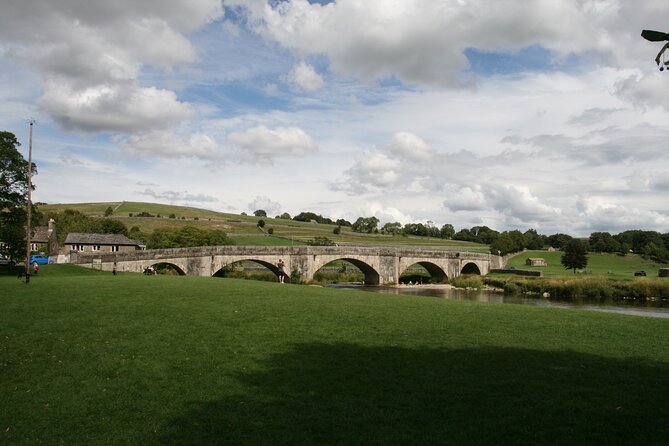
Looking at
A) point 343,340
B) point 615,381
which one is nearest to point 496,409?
point 615,381

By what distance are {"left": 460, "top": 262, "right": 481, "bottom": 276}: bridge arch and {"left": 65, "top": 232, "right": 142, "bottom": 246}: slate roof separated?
1916 inches

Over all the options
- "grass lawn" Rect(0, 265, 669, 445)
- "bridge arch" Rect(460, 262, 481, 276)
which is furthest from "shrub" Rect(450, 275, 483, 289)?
"grass lawn" Rect(0, 265, 669, 445)

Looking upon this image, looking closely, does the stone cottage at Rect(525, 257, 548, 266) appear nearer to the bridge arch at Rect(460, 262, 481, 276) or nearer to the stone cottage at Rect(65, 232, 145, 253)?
the bridge arch at Rect(460, 262, 481, 276)

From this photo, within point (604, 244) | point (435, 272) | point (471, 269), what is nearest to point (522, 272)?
point (471, 269)

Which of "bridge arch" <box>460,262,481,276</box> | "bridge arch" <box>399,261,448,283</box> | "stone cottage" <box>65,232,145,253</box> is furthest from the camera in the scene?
"bridge arch" <box>460,262,481,276</box>

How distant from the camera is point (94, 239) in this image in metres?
58.0

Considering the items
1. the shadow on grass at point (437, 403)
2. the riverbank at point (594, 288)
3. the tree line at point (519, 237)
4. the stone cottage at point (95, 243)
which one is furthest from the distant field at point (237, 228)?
the shadow on grass at point (437, 403)

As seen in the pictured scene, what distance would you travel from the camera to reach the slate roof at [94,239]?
186 ft

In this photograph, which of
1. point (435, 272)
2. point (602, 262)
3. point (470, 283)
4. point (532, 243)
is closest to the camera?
point (470, 283)

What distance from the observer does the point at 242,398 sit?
28.4 feet

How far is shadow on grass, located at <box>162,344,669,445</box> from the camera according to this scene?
23.2ft

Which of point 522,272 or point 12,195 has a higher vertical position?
point 12,195

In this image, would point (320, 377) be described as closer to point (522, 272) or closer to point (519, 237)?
point (522, 272)

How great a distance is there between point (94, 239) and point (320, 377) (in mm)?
55688
